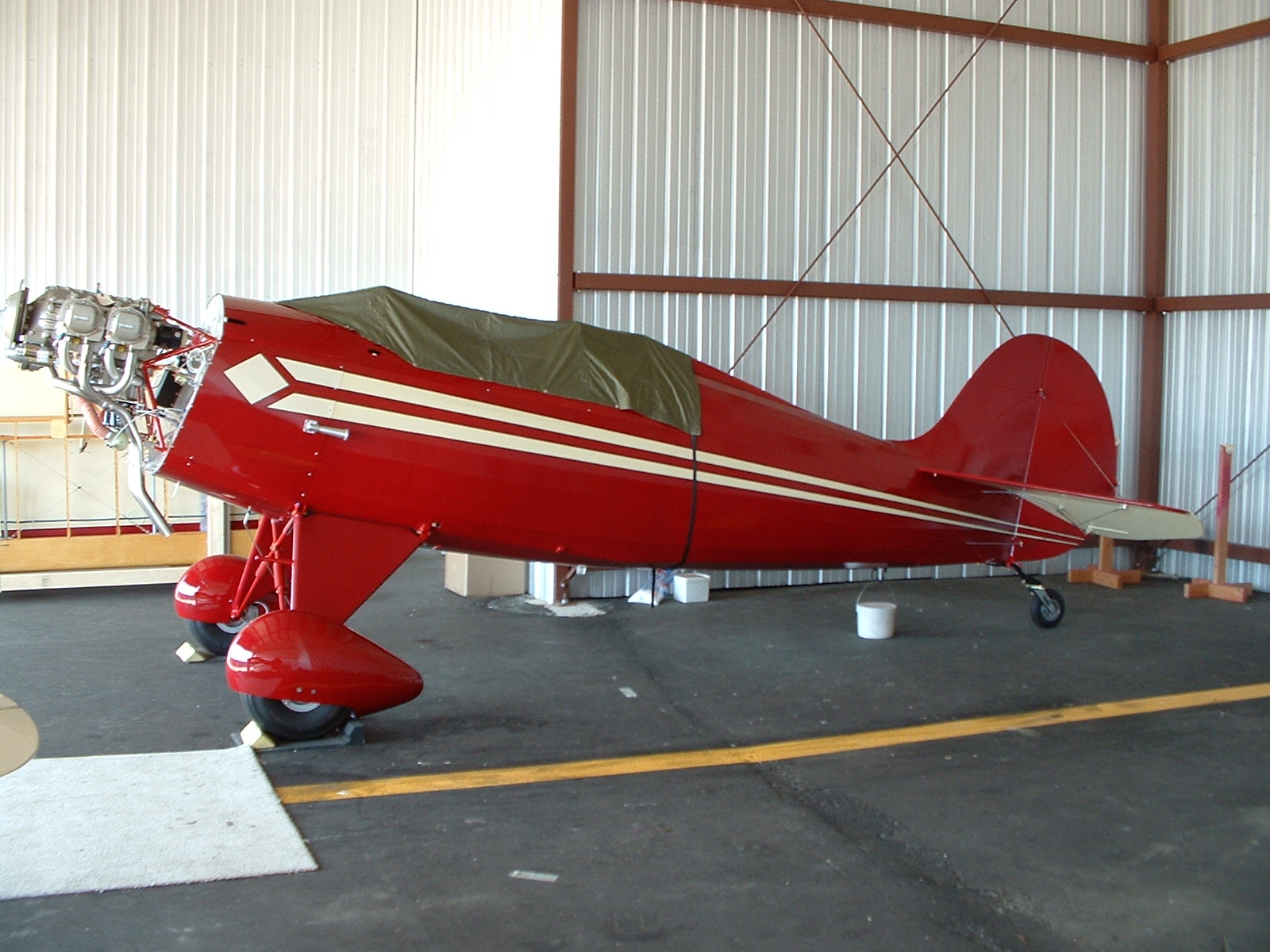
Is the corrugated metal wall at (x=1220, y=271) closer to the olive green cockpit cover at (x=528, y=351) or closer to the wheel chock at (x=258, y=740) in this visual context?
the olive green cockpit cover at (x=528, y=351)

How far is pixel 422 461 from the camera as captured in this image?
5.27 metres

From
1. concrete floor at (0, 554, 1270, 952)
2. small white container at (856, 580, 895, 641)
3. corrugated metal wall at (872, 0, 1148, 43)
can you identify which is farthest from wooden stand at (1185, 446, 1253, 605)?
corrugated metal wall at (872, 0, 1148, 43)

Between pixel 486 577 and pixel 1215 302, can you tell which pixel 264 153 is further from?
pixel 1215 302

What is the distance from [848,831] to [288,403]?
3.17 m

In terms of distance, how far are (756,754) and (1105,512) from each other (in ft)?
10.7

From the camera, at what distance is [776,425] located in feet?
21.0

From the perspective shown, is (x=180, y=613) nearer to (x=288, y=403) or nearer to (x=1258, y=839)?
(x=288, y=403)

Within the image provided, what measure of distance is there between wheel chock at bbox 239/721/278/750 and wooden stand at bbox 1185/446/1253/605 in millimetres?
7765

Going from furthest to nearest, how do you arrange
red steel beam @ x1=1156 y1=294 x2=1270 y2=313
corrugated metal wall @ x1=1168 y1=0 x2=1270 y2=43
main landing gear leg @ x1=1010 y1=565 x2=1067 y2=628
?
corrugated metal wall @ x1=1168 y1=0 x2=1270 y2=43 < red steel beam @ x1=1156 y1=294 x2=1270 y2=313 < main landing gear leg @ x1=1010 y1=565 x2=1067 y2=628

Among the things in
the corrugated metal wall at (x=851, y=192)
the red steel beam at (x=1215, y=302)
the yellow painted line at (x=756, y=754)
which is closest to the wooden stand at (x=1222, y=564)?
the corrugated metal wall at (x=851, y=192)

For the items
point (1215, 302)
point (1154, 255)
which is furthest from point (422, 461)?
point (1154, 255)

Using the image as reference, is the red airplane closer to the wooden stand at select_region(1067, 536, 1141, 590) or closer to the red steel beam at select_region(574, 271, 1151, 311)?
the red steel beam at select_region(574, 271, 1151, 311)

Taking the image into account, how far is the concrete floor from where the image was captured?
3361 mm

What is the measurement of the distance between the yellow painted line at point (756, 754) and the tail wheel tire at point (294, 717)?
48 cm
